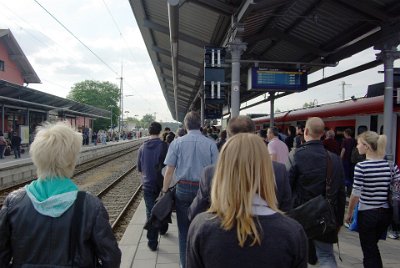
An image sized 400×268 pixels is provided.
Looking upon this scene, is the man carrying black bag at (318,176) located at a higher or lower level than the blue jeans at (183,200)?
higher

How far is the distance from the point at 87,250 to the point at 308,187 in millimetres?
2459

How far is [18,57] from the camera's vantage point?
125 ft

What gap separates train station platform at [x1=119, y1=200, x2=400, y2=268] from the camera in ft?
16.7

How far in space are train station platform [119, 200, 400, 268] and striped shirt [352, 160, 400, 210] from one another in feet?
4.34

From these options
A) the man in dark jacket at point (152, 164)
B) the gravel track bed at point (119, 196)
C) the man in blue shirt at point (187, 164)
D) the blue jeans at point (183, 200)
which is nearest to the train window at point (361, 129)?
the gravel track bed at point (119, 196)

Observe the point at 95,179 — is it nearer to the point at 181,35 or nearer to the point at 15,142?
the point at 15,142

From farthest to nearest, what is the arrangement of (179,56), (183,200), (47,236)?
(179,56), (183,200), (47,236)

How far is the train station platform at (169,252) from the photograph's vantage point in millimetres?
5080

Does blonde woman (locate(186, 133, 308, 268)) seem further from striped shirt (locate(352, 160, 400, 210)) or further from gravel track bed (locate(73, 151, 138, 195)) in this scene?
gravel track bed (locate(73, 151, 138, 195))

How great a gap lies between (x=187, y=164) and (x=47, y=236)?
8.02 feet

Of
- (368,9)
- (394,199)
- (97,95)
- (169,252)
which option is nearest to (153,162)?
(169,252)

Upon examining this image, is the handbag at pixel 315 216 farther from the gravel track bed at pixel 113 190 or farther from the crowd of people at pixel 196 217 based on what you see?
the gravel track bed at pixel 113 190

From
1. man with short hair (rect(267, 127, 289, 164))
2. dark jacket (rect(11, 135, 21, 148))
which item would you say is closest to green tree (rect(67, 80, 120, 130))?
dark jacket (rect(11, 135, 21, 148))

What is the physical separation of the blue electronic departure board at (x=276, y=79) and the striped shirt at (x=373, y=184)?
6165 millimetres
